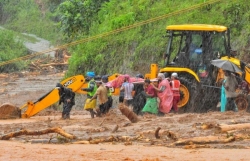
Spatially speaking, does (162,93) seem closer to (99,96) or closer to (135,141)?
(99,96)

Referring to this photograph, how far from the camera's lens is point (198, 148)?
13.1 metres

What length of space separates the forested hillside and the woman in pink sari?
12.0ft

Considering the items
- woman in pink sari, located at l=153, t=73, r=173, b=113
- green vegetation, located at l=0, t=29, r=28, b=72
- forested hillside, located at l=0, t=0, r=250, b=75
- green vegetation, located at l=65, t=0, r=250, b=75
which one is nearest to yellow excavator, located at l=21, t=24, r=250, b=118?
woman in pink sari, located at l=153, t=73, r=173, b=113

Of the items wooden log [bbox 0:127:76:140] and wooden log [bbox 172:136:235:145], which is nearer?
wooden log [bbox 172:136:235:145]

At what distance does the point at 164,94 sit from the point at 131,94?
1.28m

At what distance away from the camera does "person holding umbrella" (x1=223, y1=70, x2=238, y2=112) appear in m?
19.9

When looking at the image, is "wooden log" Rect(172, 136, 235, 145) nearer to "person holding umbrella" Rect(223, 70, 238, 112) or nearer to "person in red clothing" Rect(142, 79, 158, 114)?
"person holding umbrella" Rect(223, 70, 238, 112)

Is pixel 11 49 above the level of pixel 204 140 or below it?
above

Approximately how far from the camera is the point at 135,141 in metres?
14.5

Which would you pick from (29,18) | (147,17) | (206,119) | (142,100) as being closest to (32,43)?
(29,18)

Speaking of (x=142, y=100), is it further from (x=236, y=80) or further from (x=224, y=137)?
(x=224, y=137)

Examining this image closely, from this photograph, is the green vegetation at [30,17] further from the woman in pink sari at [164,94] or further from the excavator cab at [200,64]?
the woman in pink sari at [164,94]

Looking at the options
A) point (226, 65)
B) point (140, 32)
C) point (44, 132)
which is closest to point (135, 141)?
point (44, 132)

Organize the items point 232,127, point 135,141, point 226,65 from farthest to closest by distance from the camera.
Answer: point 226,65, point 232,127, point 135,141
